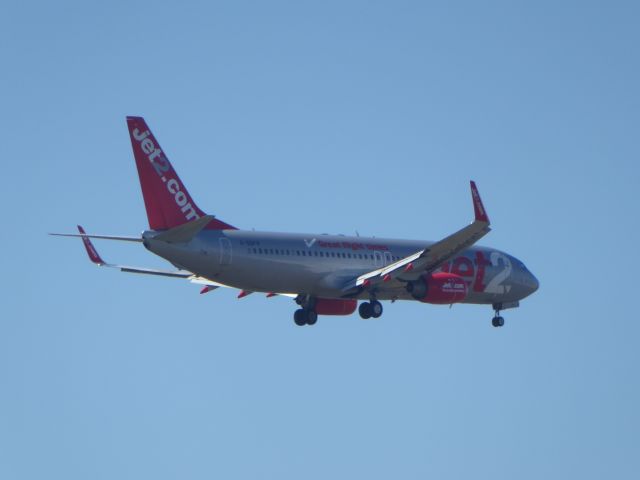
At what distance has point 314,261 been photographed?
65.1m

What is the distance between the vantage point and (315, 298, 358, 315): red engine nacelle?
68.9m

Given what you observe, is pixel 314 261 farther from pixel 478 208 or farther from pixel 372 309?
pixel 478 208

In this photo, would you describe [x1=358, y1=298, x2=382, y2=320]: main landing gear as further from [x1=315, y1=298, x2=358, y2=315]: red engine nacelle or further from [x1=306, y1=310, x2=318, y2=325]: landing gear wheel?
[x1=306, y1=310, x2=318, y2=325]: landing gear wheel

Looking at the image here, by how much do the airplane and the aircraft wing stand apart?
0.14 ft

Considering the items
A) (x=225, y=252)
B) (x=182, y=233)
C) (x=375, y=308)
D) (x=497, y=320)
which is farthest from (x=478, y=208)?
(x=497, y=320)

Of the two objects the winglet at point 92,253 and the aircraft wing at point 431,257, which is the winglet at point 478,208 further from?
the winglet at point 92,253

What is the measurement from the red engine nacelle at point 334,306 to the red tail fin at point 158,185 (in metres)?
9.99

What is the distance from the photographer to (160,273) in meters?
68.9


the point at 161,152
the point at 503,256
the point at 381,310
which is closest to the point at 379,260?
the point at 381,310

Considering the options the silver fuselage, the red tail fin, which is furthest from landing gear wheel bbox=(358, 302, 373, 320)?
the red tail fin

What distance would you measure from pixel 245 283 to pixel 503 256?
16.6m

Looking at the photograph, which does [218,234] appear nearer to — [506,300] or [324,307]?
[324,307]

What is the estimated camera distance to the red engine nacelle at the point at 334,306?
68875 millimetres

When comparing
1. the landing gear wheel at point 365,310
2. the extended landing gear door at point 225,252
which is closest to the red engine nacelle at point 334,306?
the landing gear wheel at point 365,310
